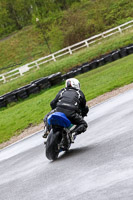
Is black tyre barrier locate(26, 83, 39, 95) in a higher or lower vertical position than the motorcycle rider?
lower

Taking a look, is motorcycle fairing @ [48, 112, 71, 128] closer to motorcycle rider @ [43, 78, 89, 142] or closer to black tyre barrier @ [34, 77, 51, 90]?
motorcycle rider @ [43, 78, 89, 142]

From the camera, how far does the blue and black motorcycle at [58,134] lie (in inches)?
322

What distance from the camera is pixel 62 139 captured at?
8.44m

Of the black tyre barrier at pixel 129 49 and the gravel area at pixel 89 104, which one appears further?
the black tyre barrier at pixel 129 49

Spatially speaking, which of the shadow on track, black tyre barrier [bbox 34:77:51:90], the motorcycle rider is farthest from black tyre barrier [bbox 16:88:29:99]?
the shadow on track

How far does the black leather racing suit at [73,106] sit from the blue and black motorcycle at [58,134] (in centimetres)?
21

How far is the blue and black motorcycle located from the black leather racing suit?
0.21 metres

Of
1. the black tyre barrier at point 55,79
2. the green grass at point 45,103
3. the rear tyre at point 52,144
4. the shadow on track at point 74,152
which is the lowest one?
the black tyre barrier at point 55,79

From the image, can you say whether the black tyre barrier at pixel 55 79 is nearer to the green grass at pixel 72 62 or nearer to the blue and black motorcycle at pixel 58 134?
the green grass at pixel 72 62

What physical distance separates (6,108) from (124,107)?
14.8 metres

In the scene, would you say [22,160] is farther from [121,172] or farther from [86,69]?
[86,69]

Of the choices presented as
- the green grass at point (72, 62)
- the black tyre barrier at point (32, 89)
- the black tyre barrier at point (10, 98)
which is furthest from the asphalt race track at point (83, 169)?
the green grass at point (72, 62)

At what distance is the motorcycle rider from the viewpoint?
8.64 metres

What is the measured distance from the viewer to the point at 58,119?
26.9 ft
